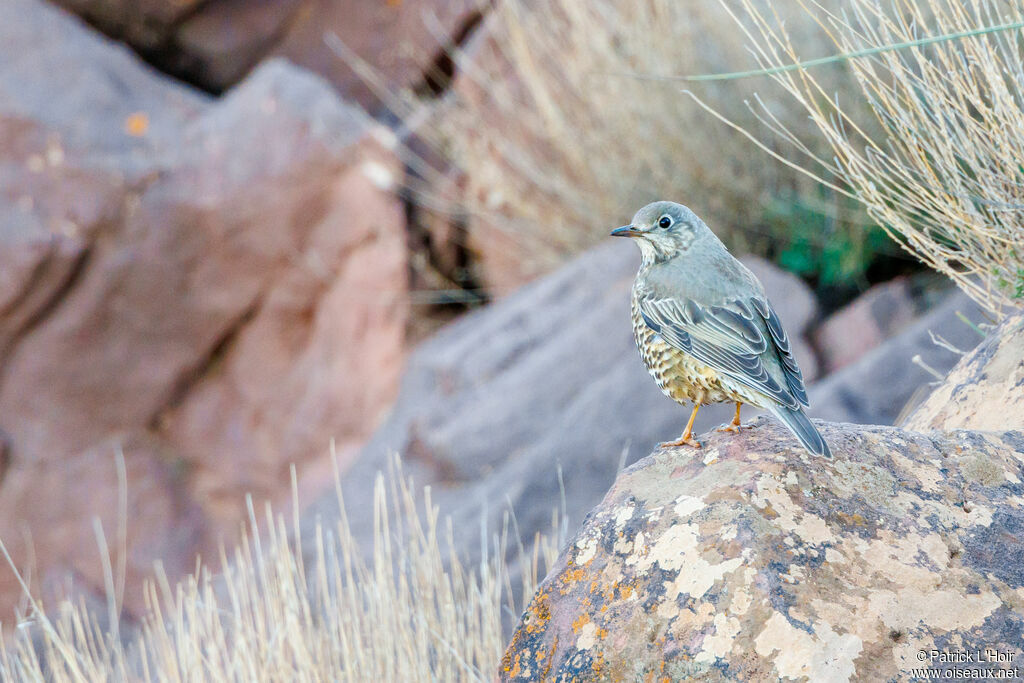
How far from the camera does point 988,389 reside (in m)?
3.11

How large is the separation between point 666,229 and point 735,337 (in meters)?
0.53

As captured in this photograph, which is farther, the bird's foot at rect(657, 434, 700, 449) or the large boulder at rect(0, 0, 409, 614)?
the large boulder at rect(0, 0, 409, 614)

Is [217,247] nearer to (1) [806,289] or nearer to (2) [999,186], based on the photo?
(1) [806,289]

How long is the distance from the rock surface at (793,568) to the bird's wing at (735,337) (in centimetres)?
23

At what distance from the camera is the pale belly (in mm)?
2904

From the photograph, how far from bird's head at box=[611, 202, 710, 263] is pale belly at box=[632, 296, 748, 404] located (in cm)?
25

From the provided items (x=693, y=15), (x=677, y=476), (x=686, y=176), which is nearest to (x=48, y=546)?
(x=686, y=176)

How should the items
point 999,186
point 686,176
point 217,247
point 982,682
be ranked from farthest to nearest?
point 217,247 < point 686,176 < point 999,186 < point 982,682

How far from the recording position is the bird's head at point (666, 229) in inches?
125

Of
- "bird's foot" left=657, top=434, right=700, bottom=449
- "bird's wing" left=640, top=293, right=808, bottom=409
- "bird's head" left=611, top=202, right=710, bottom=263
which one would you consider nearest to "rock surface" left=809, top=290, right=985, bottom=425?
"bird's head" left=611, top=202, right=710, bottom=263

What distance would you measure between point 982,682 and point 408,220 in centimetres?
708

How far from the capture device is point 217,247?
824 cm

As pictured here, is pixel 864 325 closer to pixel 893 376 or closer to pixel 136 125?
pixel 893 376

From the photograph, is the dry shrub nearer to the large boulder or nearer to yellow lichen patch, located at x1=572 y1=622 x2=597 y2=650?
the large boulder
